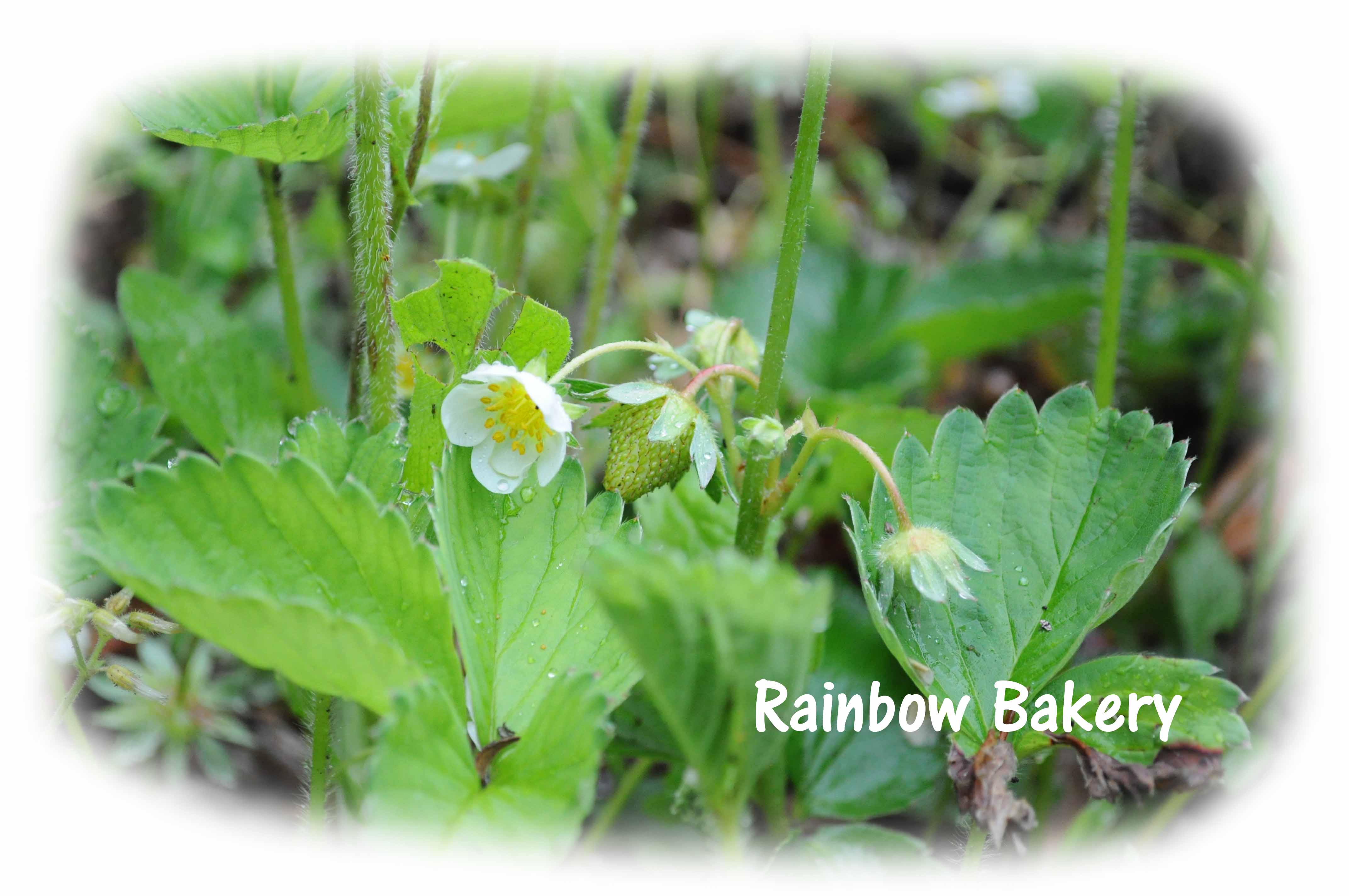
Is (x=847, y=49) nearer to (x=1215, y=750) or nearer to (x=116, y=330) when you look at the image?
(x=116, y=330)

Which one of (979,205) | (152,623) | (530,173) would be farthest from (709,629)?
(979,205)

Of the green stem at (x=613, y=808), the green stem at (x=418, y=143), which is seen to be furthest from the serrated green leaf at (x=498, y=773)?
the green stem at (x=418, y=143)

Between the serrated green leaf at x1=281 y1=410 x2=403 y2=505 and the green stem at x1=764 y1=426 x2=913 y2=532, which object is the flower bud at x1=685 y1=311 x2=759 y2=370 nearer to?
the green stem at x1=764 y1=426 x2=913 y2=532

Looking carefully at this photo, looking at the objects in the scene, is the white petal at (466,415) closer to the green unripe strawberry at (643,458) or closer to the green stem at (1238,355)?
the green unripe strawberry at (643,458)

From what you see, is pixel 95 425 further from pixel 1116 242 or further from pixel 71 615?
pixel 1116 242

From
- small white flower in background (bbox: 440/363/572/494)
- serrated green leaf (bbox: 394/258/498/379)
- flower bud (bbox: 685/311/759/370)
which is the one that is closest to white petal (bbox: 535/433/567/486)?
small white flower in background (bbox: 440/363/572/494)

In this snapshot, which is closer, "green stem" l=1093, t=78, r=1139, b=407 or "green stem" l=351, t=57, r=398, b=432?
"green stem" l=351, t=57, r=398, b=432

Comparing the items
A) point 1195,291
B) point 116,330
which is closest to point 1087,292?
point 1195,291
